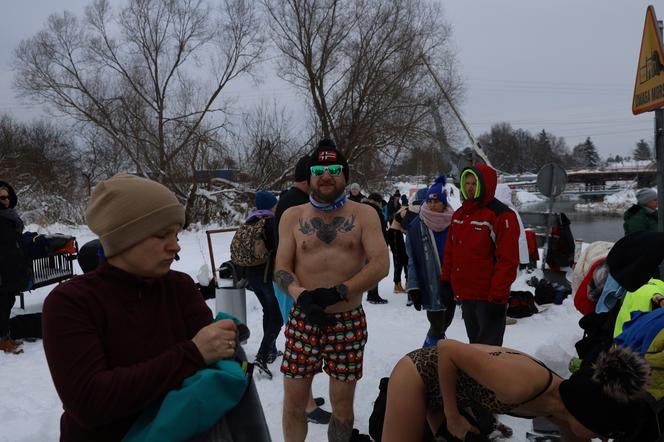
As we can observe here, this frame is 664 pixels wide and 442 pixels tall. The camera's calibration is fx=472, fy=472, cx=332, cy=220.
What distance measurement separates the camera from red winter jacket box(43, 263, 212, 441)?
1.13 meters

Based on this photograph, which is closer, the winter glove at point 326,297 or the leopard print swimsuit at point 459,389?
the leopard print swimsuit at point 459,389

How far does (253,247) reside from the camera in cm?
465

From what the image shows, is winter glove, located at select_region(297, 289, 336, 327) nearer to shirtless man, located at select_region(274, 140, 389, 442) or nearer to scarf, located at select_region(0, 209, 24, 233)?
shirtless man, located at select_region(274, 140, 389, 442)

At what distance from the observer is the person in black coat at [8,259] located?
5.06 metres

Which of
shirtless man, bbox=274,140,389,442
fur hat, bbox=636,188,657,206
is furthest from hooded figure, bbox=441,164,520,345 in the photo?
fur hat, bbox=636,188,657,206

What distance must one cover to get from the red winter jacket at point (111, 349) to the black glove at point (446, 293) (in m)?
3.27

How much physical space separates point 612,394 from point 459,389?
74cm

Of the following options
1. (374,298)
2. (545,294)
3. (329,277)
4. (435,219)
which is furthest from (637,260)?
(374,298)

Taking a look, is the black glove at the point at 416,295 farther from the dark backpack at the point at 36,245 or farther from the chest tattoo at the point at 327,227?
the dark backpack at the point at 36,245

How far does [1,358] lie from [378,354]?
4.01 m

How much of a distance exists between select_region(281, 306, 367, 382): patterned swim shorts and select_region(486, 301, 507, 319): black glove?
135 centimetres

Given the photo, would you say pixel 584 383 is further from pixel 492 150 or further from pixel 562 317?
pixel 492 150

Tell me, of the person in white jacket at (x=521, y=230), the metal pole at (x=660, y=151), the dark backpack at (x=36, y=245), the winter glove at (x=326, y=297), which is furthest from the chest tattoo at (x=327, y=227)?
the dark backpack at (x=36, y=245)

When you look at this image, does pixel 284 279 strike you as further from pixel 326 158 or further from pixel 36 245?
pixel 36 245
